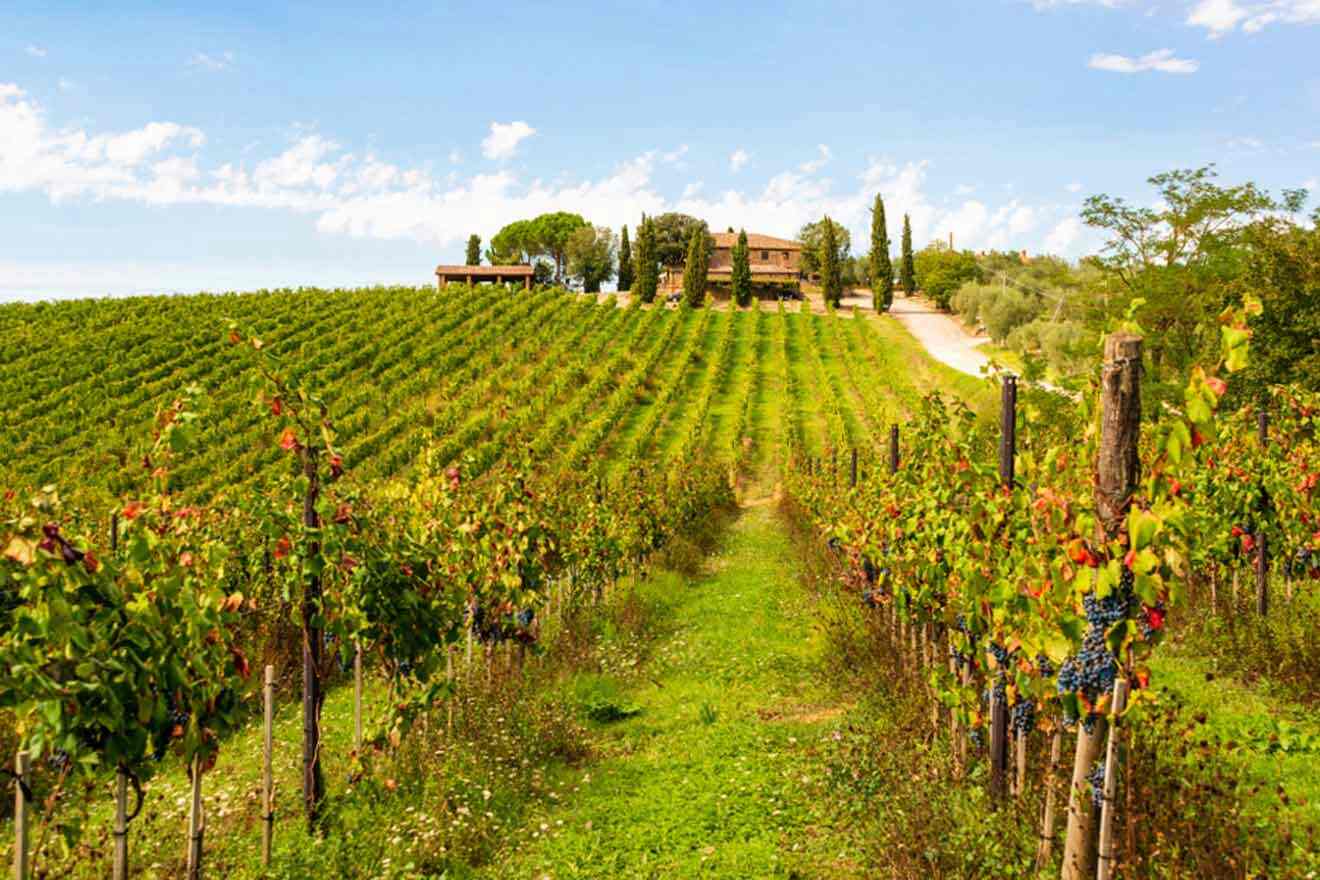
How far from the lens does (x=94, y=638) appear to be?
3578mm

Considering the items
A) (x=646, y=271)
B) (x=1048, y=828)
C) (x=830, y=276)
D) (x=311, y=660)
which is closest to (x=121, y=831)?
(x=311, y=660)

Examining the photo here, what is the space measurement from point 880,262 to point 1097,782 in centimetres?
6481

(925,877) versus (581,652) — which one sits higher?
(925,877)

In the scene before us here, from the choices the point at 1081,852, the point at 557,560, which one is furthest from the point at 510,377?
the point at 1081,852

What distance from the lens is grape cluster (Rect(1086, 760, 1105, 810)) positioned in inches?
144

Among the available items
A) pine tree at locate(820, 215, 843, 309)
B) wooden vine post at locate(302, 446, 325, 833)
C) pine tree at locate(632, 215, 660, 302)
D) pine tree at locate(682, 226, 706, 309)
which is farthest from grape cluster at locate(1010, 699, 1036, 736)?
pine tree at locate(820, 215, 843, 309)

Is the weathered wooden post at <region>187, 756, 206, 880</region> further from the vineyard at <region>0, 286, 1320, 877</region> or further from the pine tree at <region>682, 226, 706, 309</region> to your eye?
the pine tree at <region>682, 226, 706, 309</region>

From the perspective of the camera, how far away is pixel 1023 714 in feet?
15.6

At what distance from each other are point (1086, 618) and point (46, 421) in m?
38.0

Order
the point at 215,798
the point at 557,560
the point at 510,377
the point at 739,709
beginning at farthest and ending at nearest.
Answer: the point at 510,377 → the point at 557,560 → the point at 739,709 → the point at 215,798

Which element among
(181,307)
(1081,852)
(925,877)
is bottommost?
(925,877)

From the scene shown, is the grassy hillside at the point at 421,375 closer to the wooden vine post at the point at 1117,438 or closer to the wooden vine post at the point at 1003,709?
the wooden vine post at the point at 1003,709

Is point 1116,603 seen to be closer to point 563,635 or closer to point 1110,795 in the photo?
point 1110,795

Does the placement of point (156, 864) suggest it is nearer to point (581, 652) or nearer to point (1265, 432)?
Result: point (581, 652)
